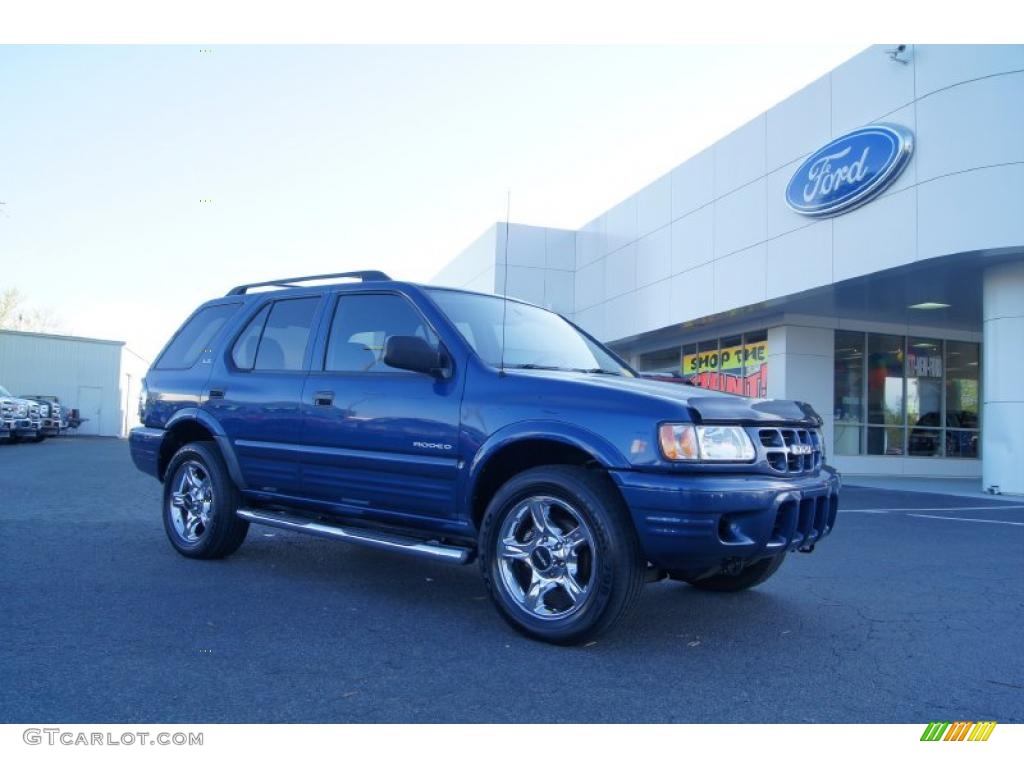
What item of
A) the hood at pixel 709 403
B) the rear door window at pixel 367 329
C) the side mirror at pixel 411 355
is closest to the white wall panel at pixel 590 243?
the rear door window at pixel 367 329

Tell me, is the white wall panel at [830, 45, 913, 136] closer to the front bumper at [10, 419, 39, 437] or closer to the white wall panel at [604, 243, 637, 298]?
the white wall panel at [604, 243, 637, 298]

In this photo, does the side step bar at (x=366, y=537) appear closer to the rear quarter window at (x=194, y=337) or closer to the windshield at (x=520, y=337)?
the windshield at (x=520, y=337)

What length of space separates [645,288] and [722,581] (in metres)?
17.0

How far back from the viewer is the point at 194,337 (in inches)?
251

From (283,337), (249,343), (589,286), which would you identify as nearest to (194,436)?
(249,343)

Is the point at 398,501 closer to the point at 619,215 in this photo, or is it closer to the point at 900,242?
the point at 900,242

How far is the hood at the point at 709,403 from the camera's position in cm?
382

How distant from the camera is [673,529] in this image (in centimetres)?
364

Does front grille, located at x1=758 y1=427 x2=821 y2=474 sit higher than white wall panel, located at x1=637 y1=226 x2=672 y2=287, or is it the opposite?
white wall panel, located at x1=637 y1=226 x2=672 y2=287

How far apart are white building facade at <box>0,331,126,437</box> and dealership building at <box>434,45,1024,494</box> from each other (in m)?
18.9

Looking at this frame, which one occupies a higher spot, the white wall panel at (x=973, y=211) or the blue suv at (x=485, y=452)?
the white wall panel at (x=973, y=211)

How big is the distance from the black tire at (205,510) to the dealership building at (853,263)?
4.63m

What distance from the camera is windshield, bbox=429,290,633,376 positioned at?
479cm

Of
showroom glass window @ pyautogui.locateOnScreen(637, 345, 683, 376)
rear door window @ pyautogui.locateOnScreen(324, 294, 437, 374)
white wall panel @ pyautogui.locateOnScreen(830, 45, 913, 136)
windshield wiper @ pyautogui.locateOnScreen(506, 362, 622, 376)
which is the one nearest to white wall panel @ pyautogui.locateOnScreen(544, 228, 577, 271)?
showroom glass window @ pyautogui.locateOnScreen(637, 345, 683, 376)
